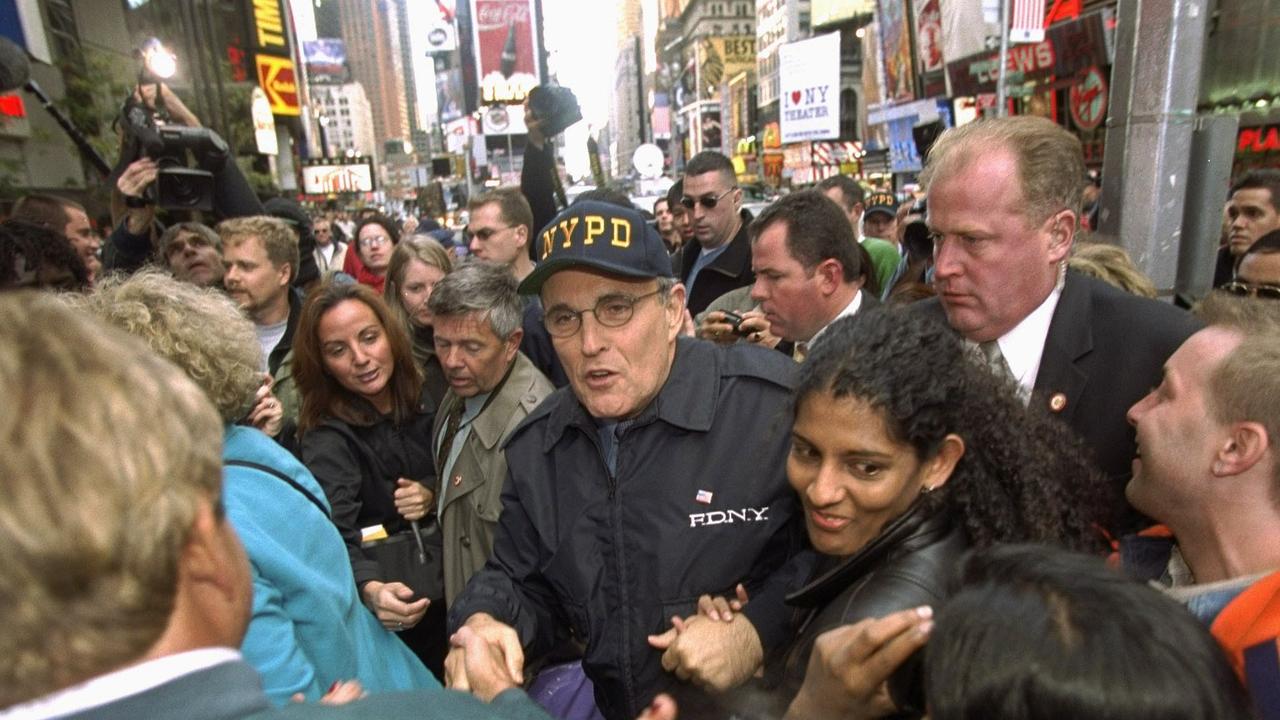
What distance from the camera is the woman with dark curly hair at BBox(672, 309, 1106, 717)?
1545 mm

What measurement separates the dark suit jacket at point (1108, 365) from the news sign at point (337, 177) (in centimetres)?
5300

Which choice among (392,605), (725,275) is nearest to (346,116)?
(725,275)

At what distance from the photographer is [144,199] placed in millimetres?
4941

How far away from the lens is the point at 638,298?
7.32ft

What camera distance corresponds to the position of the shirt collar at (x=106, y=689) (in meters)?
0.73

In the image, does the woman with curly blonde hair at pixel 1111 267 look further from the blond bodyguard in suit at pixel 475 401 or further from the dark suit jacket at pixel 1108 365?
the blond bodyguard in suit at pixel 475 401

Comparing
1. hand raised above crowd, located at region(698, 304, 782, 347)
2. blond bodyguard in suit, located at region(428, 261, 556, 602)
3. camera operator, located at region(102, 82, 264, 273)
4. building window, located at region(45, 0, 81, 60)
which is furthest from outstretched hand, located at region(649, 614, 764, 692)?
building window, located at region(45, 0, 81, 60)

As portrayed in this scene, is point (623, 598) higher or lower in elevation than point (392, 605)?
higher

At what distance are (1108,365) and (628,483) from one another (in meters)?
1.44

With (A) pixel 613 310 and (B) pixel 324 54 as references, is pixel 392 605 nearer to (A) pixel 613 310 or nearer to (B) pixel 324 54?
(A) pixel 613 310

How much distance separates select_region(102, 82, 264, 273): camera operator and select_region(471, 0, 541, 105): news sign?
46.2m

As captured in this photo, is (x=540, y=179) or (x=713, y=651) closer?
(x=713, y=651)

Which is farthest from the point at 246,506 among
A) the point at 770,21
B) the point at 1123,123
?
the point at 770,21

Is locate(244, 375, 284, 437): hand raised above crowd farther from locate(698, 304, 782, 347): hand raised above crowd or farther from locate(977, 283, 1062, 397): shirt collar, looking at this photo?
locate(977, 283, 1062, 397): shirt collar
